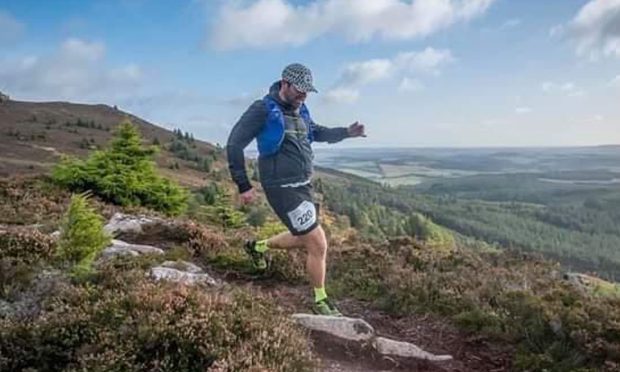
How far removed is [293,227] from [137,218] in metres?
6.42

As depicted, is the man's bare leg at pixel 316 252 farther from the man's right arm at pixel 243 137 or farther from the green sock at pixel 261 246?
the green sock at pixel 261 246

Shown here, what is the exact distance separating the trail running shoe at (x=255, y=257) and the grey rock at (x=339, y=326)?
6.38 ft

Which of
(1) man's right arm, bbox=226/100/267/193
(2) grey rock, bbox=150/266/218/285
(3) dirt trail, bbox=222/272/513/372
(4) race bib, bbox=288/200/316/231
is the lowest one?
(3) dirt trail, bbox=222/272/513/372

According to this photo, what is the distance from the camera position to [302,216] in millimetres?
5941

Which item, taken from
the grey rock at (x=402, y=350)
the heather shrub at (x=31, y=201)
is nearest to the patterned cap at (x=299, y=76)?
the grey rock at (x=402, y=350)

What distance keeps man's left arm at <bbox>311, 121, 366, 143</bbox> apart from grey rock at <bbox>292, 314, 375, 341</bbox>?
1956 mm

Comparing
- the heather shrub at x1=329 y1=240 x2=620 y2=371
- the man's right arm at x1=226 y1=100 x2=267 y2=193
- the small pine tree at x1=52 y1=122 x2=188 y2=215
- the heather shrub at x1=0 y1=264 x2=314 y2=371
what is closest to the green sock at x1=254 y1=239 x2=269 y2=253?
the heather shrub at x1=329 y1=240 x2=620 y2=371

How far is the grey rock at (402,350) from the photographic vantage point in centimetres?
553

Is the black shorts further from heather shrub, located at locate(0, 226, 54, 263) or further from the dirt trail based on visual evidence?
heather shrub, located at locate(0, 226, 54, 263)

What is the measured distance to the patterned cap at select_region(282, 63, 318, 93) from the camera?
5.67 metres

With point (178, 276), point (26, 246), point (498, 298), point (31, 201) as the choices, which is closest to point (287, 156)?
point (178, 276)

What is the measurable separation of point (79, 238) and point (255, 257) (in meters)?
2.34

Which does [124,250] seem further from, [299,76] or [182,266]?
[299,76]

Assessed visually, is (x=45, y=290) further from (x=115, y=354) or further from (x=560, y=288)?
(x=560, y=288)
